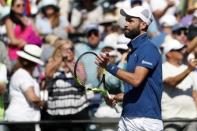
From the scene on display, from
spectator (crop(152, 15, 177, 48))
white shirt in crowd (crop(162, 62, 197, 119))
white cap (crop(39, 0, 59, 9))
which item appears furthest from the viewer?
white cap (crop(39, 0, 59, 9))

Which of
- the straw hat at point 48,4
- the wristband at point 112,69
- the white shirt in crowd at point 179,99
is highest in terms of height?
the wristband at point 112,69

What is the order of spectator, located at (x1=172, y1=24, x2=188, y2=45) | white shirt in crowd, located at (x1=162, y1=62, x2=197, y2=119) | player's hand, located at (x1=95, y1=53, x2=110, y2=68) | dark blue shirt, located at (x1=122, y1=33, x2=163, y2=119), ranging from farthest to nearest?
spectator, located at (x1=172, y1=24, x2=188, y2=45), white shirt in crowd, located at (x1=162, y1=62, x2=197, y2=119), dark blue shirt, located at (x1=122, y1=33, x2=163, y2=119), player's hand, located at (x1=95, y1=53, x2=110, y2=68)

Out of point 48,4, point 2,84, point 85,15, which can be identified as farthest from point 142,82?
point 85,15

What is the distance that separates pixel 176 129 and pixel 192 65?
874 mm

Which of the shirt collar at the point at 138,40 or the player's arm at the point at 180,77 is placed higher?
the shirt collar at the point at 138,40

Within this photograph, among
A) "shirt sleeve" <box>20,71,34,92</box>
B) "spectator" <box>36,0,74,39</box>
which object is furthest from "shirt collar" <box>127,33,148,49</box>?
"spectator" <box>36,0,74,39</box>

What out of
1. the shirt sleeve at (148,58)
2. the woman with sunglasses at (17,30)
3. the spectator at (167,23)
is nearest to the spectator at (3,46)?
the woman with sunglasses at (17,30)

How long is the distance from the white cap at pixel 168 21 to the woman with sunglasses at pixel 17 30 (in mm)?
2437

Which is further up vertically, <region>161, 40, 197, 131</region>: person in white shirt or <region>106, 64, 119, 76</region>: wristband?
<region>106, 64, 119, 76</region>: wristband

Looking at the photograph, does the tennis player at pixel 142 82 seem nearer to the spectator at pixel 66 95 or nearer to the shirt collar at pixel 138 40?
the shirt collar at pixel 138 40

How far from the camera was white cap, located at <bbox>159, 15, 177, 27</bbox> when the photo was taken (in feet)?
41.1

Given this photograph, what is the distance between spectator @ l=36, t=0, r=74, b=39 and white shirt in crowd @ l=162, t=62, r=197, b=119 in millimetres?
3484

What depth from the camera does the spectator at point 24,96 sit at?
30.2ft

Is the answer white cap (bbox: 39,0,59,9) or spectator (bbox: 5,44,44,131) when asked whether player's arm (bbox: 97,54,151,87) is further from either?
white cap (bbox: 39,0,59,9)
